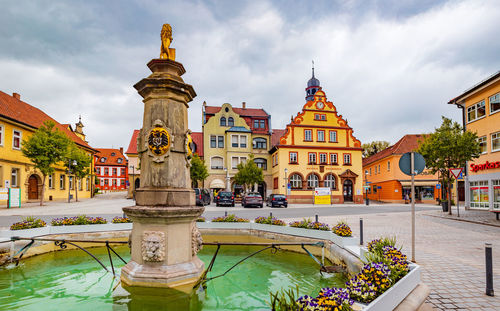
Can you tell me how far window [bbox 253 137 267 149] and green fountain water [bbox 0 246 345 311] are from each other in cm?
3723

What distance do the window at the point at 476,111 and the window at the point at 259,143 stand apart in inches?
1061

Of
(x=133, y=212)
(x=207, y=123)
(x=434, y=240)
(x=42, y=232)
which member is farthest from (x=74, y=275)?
(x=207, y=123)

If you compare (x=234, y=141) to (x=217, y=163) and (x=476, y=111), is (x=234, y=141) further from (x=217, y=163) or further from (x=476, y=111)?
(x=476, y=111)

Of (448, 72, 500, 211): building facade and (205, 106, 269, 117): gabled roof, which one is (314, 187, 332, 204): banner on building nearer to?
(448, 72, 500, 211): building facade

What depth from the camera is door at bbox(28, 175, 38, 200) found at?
3269 cm

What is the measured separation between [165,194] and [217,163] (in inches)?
1529

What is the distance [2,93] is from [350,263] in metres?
39.5

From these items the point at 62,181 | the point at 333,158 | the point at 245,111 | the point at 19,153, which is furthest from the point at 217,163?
the point at 19,153

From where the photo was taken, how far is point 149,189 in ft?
19.5

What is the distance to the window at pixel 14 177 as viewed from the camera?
28.5m

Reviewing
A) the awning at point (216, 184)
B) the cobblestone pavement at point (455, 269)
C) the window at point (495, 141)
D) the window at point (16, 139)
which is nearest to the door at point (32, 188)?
the window at point (16, 139)

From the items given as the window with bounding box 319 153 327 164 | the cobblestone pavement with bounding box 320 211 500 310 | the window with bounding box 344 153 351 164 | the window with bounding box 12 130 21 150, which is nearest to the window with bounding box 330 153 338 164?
the window with bounding box 319 153 327 164

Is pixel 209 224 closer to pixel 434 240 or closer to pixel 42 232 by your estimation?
pixel 42 232

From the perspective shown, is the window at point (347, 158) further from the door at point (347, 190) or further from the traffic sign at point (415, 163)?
the traffic sign at point (415, 163)
